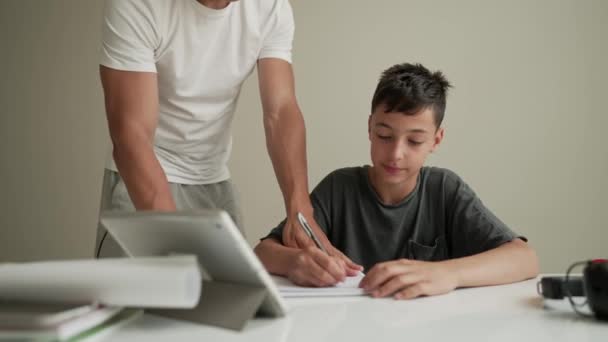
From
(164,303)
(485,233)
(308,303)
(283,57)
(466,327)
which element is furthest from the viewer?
(283,57)

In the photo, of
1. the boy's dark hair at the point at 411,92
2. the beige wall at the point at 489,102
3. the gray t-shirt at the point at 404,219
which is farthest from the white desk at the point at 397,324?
the beige wall at the point at 489,102

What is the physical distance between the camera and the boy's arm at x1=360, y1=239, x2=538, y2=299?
1.00 metres

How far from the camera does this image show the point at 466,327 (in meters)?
0.81

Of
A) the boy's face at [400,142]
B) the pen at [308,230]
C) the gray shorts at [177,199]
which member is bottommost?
the gray shorts at [177,199]

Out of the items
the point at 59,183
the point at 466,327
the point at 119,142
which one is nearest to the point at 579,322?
the point at 466,327

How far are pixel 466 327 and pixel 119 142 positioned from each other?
0.80 meters

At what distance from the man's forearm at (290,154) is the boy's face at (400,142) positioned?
189 millimetres

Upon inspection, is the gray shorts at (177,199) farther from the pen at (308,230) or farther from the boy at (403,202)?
the pen at (308,230)

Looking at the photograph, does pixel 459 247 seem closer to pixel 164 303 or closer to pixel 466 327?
pixel 466 327

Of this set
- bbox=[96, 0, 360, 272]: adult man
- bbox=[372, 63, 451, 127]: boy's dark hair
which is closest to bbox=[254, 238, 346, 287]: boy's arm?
bbox=[96, 0, 360, 272]: adult man

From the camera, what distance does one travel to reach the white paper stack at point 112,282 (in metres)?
0.67

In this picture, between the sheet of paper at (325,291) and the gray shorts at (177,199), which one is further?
the gray shorts at (177,199)

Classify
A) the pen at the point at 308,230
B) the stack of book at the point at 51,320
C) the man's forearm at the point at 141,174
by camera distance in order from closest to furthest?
the stack of book at the point at 51,320, the man's forearm at the point at 141,174, the pen at the point at 308,230

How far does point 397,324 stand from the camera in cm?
83
